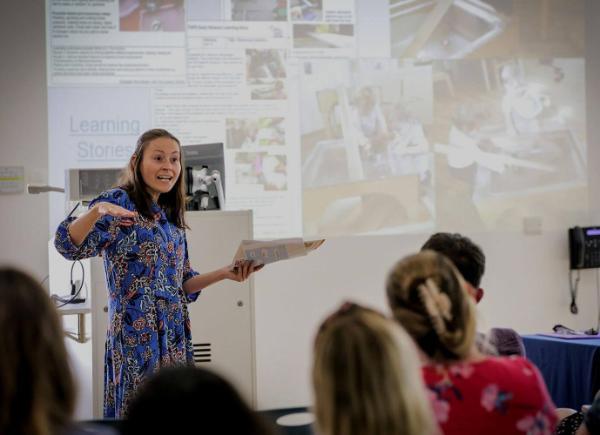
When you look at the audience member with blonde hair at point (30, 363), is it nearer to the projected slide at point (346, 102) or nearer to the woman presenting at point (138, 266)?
the woman presenting at point (138, 266)

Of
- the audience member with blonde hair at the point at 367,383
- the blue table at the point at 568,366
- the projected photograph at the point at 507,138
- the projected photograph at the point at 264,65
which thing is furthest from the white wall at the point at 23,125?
the audience member with blonde hair at the point at 367,383

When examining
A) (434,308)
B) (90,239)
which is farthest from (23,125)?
(434,308)

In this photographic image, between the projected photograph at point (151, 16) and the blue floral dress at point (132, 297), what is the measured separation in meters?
2.41

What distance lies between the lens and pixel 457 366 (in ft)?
4.79

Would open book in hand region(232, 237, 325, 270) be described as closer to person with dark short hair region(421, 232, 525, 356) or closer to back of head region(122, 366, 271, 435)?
person with dark short hair region(421, 232, 525, 356)

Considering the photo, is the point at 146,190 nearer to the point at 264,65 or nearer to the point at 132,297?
the point at 132,297

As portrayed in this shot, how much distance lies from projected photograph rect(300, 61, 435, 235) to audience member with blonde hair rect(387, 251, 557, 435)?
3146mm

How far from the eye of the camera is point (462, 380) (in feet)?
4.72

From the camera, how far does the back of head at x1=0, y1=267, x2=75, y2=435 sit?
1.01 metres

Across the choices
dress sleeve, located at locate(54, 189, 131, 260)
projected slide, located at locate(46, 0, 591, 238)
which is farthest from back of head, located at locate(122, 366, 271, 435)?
projected slide, located at locate(46, 0, 591, 238)

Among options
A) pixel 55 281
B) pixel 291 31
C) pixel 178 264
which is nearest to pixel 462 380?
pixel 178 264

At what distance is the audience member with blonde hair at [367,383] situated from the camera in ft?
3.52

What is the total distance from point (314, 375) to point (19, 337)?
415 mm

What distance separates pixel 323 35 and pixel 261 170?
0.90m
